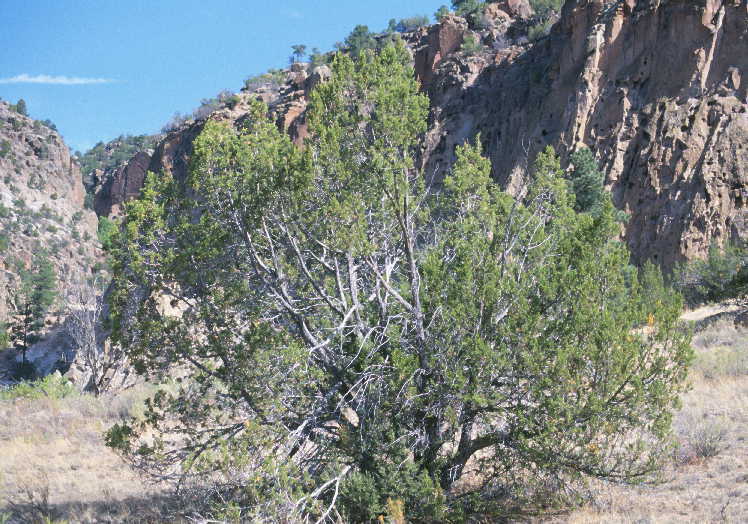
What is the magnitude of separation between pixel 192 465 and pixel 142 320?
1993 mm

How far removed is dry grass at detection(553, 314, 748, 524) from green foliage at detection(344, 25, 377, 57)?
5902 cm

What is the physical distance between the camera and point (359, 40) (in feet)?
223

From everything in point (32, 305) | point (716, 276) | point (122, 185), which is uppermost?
point (122, 185)

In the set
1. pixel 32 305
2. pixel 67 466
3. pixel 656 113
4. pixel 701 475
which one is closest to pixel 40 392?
pixel 67 466

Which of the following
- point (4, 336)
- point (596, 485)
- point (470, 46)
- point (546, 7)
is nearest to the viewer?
point (596, 485)

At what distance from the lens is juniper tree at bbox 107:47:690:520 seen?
22.5ft

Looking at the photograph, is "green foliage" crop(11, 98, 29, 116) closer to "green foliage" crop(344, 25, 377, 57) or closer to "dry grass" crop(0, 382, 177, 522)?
"green foliage" crop(344, 25, 377, 57)

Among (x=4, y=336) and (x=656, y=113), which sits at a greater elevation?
Answer: (x=656, y=113)

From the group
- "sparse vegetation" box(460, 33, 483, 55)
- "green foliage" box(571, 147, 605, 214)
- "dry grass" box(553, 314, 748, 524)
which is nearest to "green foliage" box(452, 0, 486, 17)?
"sparse vegetation" box(460, 33, 483, 55)

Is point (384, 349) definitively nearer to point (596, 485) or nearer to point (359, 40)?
point (596, 485)

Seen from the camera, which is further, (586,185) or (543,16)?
(543,16)

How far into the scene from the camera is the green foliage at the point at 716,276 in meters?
19.6

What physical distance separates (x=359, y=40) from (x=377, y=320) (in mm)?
64343

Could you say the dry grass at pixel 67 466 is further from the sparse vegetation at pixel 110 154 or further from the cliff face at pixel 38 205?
the sparse vegetation at pixel 110 154
